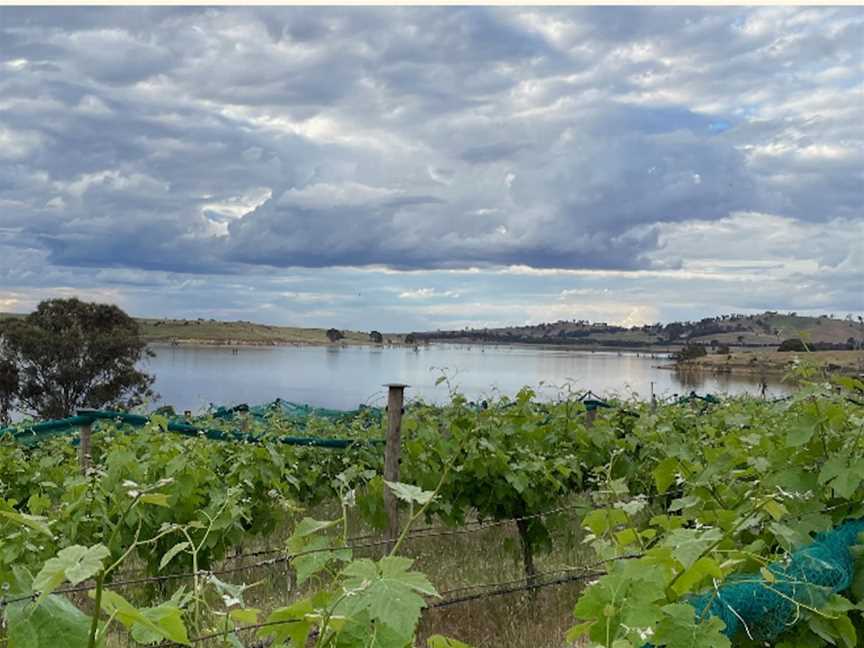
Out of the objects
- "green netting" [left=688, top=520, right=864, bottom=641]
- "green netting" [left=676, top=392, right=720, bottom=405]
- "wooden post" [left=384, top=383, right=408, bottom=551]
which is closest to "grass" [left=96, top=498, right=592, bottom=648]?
"wooden post" [left=384, top=383, right=408, bottom=551]

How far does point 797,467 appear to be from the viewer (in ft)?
9.91

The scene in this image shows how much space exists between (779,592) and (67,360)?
3779 centimetres

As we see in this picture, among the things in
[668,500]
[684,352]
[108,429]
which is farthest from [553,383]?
[684,352]

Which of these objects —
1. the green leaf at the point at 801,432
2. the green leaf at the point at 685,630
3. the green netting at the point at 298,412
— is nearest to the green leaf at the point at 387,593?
the green leaf at the point at 685,630

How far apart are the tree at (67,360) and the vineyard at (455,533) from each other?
29632 mm

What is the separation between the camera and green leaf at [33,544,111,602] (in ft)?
3.96

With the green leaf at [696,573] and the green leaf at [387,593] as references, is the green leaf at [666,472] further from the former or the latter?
the green leaf at [387,593]

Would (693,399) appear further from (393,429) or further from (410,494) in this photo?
(410,494)

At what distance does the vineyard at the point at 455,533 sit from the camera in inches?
62.5

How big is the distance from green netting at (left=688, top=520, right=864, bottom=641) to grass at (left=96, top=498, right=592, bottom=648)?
9.90 feet

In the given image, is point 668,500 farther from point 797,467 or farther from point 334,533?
point 797,467

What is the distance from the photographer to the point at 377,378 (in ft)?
260

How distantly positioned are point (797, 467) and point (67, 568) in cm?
255

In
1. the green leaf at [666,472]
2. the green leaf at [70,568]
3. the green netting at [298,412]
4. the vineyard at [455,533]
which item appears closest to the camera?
the green leaf at [70,568]
